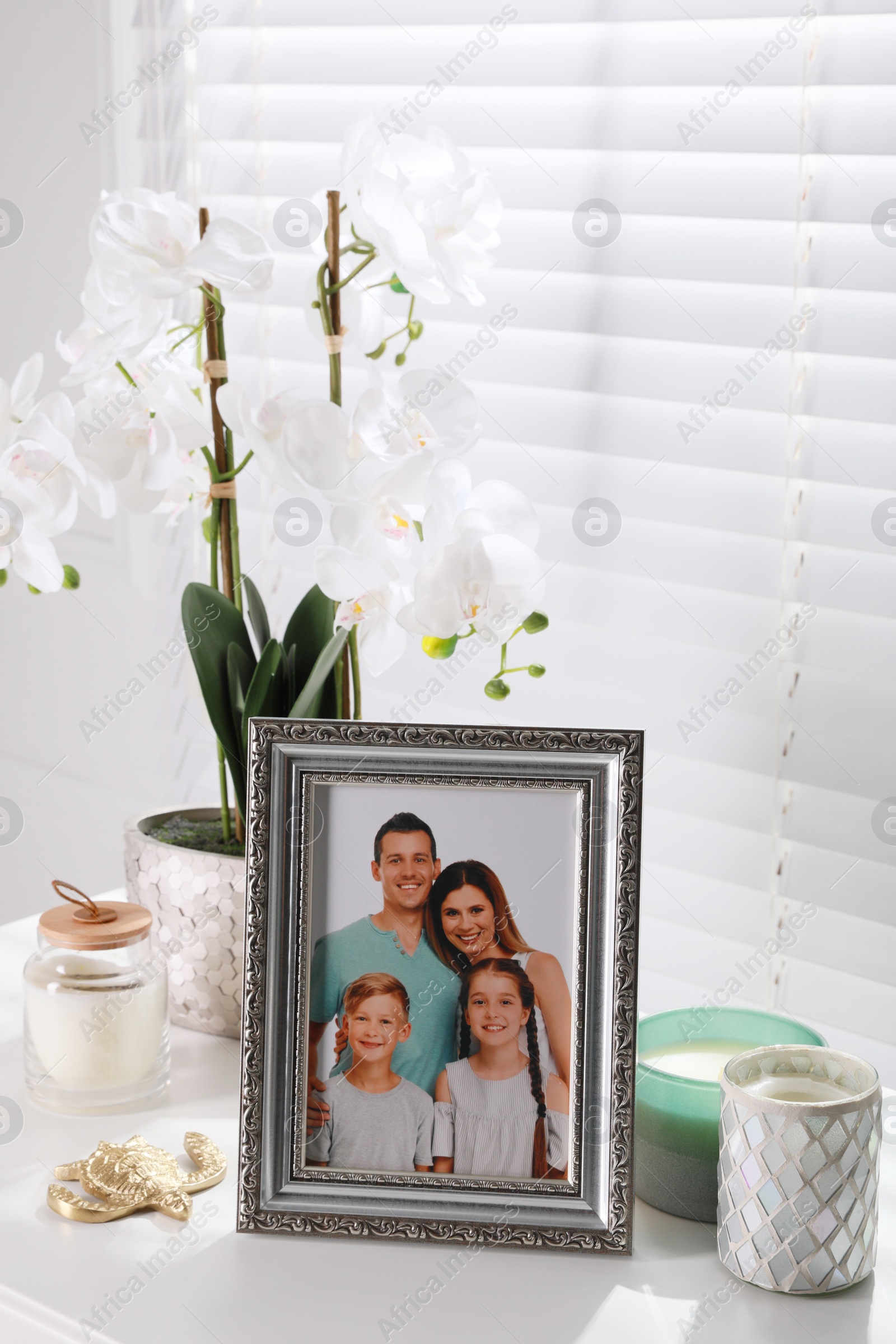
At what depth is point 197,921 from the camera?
0.87 meters

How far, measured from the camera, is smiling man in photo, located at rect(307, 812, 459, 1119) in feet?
2.21

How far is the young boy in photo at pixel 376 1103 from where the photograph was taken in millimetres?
666

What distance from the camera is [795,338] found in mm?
958

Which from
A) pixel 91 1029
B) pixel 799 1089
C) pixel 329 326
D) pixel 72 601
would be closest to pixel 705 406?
pixel 329 326

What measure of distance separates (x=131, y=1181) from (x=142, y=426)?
0.47 metres

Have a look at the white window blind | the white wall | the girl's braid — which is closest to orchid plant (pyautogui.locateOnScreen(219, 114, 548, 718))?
the girl's braid

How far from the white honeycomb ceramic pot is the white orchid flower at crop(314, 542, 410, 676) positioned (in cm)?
20

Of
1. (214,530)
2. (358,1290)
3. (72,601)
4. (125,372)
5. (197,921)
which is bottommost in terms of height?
(358,1290)

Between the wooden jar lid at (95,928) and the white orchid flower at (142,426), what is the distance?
29 cm

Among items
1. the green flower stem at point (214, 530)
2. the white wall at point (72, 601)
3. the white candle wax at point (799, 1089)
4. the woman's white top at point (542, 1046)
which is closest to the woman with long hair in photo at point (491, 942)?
the woman's white top at point (542, 1046)

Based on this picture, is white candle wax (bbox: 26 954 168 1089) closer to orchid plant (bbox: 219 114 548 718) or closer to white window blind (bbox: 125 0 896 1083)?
orchid plant (bbox: 219 114 548 718)

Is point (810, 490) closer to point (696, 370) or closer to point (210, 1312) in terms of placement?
point (696, 370)

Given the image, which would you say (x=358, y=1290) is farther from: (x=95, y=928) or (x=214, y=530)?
(x=214, y=530)

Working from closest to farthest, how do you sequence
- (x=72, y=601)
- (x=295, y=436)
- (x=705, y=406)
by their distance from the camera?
(x=295, y=436), (x=705, y=406), (x=72, y=601)
